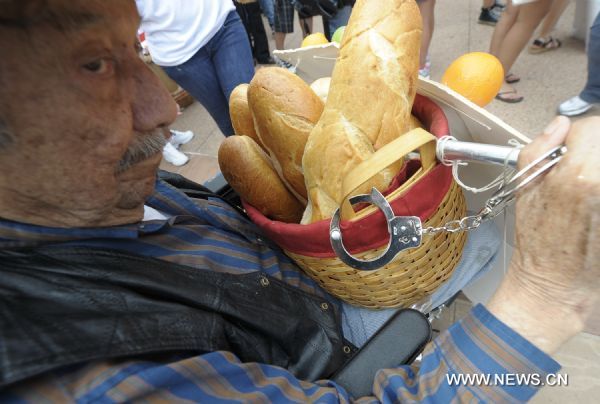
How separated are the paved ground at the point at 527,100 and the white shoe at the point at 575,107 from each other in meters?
0.07

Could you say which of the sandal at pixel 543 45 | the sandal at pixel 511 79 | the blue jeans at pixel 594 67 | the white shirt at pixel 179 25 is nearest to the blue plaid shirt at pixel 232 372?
the white shirt at pixel 179 25

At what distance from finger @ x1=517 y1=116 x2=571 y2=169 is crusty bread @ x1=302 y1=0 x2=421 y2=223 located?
26 centimetres

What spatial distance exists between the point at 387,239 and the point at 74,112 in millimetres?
598

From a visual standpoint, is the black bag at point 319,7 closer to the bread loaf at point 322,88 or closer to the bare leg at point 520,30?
the bare leg at point 520,30

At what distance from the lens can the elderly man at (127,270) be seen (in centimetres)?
47

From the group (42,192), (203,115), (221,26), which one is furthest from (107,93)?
(203,115)

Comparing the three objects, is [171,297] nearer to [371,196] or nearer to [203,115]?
[371,196]

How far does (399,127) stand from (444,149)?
143mm

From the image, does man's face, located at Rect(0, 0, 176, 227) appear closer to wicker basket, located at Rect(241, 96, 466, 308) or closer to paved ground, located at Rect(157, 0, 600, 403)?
wicker basket, located at Rect(241, 96, 466, 308)

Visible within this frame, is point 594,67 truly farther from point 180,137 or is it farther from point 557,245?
point 180,137

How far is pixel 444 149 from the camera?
2.04 feet

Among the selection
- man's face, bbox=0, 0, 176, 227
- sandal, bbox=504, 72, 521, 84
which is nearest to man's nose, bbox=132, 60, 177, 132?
man's face, bbox=0, 0, 176, 227

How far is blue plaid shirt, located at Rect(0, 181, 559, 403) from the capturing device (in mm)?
460

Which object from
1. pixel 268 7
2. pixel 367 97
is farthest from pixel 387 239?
pixel 268 7
